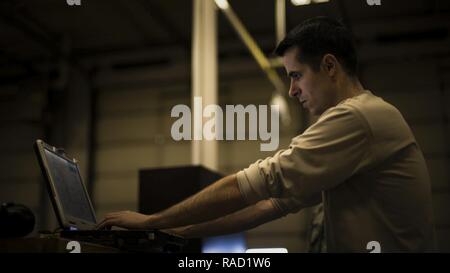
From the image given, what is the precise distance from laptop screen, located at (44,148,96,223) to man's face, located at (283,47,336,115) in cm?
68

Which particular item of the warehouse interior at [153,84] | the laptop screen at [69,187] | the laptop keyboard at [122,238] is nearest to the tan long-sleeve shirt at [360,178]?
the laptop keyboard at [122,238]

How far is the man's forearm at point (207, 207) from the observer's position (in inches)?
48.2

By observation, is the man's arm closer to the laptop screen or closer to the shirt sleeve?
the shirt sleeve

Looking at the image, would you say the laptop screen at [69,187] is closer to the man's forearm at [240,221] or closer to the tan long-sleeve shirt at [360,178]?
the man's forearm at [240,221]

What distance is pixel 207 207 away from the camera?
4.01 feet

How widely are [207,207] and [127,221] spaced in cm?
20

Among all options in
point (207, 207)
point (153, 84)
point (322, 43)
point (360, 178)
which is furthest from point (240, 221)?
point (153, 84)

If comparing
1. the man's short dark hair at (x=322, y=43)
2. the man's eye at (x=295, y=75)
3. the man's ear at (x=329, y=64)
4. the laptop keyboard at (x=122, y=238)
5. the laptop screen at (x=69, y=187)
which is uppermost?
the man's short dark hair at (x=322, y=43)

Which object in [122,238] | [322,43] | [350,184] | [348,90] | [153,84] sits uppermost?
[153,84]

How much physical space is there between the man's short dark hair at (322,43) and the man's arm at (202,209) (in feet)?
1.28

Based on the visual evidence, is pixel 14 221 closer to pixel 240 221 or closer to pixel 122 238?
pixel 122 238

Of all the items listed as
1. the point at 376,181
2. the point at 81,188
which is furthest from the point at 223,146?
the point at 376,181

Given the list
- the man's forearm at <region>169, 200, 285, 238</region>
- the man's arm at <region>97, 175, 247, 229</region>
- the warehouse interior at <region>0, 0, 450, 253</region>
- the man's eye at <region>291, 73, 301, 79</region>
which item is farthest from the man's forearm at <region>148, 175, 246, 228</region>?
the warehouse interior at <region>0, 0, 450, 253</region>

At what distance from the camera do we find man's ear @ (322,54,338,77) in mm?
1379
